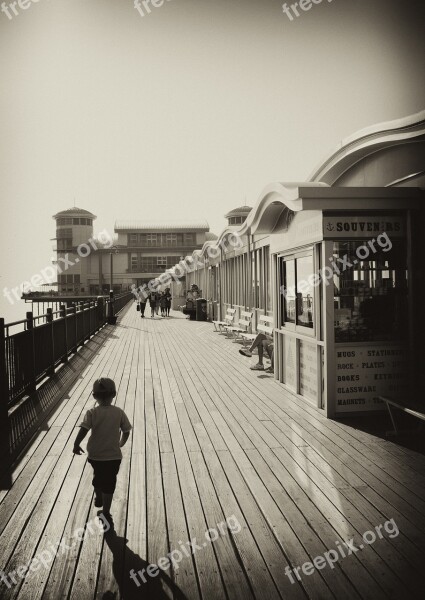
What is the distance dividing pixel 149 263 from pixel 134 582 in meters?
67.8

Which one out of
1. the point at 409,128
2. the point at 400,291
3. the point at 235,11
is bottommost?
the point at 400,291

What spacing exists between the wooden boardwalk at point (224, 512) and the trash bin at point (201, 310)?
58.6 feet

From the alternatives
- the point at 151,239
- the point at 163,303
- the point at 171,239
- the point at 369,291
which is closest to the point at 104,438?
the point at 369,291

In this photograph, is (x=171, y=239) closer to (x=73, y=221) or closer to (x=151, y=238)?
(x=151, y=238)

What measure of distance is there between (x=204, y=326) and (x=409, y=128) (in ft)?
52.6

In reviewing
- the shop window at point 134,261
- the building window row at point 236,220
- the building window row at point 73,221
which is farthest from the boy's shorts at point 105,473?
the building window row at point 73,221

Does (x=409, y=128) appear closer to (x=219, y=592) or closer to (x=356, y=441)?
(x=356, y=441)

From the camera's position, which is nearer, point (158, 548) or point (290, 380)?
point (158, 548)

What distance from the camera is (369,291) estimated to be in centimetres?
674

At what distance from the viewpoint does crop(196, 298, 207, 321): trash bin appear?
2512 cm

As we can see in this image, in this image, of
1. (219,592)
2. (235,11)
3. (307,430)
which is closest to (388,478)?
(307,430)

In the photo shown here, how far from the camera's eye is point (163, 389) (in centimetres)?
873

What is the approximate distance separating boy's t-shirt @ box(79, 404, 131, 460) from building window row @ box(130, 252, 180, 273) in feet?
216

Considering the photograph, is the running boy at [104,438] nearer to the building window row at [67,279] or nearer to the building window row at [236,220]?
the building window row at [236,220]
